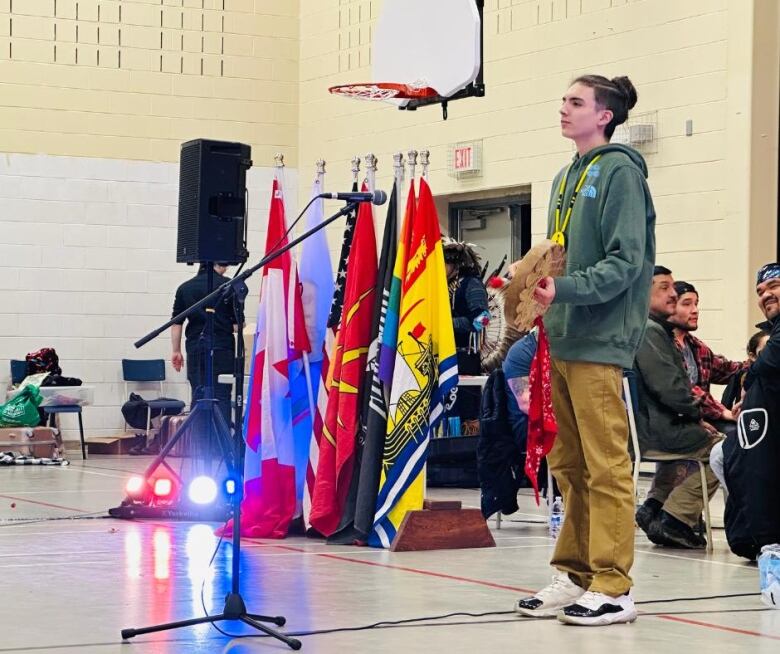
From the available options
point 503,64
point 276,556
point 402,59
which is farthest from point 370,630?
point 503,64

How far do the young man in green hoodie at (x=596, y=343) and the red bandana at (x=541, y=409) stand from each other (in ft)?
0.10

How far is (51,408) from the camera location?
35.8 ft

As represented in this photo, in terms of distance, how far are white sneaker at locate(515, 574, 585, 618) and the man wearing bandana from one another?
1274mm

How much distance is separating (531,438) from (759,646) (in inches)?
35.0

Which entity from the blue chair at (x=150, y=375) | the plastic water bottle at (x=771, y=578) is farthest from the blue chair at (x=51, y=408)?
the plastic water bottle at (x=771, y=578)

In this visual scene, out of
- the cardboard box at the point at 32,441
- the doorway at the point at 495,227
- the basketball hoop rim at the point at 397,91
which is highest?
the basketball hoop rim at the point at 397,91

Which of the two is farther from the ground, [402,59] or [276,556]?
[402,59]

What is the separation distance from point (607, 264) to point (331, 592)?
57.9 inches

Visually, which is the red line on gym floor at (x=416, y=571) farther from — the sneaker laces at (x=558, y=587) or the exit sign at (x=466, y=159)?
the exit sign at (x=466, y=159)

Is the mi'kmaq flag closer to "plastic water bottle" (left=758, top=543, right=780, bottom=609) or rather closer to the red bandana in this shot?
the red bandana

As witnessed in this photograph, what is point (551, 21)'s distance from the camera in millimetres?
10234

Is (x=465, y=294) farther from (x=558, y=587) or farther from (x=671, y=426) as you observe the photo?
(x=558, y=587)

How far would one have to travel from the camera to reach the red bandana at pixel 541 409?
4.31m

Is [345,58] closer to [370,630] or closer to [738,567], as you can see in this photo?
[738,567]
